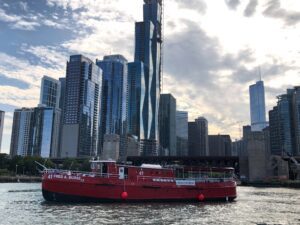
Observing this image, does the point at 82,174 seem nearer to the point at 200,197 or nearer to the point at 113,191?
the point at 113,191

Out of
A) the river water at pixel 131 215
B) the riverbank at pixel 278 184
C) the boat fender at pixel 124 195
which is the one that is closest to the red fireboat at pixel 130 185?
the boat fender at pixel 124 195

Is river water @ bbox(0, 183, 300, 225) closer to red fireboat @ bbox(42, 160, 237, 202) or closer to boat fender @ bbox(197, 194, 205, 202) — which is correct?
red fireboat @ bbox(42, 160, 237, 202)

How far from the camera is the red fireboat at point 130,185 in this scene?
52.3 m

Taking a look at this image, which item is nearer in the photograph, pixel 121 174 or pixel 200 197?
pixel 121 174

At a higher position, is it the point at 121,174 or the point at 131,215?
the point at 121,174

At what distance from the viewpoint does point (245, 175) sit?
18725cm

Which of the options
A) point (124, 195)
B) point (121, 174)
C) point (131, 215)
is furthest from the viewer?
point (121, 174)

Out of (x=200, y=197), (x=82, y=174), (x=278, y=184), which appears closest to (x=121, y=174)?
(x=82, y=174)

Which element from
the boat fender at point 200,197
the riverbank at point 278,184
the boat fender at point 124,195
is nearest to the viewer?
the boat fender at point 124,195

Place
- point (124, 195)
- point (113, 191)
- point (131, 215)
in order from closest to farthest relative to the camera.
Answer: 1. point (131, 215)
2. point (113, 191)
3. point (124, 195)

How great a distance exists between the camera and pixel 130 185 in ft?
181

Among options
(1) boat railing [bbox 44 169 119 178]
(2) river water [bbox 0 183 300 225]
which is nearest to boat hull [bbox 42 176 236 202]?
(1) boat railing [bbox 44 169 119 178]

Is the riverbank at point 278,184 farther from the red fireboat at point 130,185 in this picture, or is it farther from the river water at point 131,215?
the river water at point 131,215

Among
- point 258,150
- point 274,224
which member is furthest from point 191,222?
point 258,150
